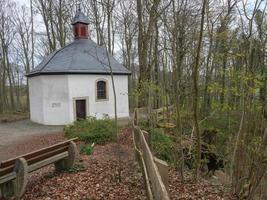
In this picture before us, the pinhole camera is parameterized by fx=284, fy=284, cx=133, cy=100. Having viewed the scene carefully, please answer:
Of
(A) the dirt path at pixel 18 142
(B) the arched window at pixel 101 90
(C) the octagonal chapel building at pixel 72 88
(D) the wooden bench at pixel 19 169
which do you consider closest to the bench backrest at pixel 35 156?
(D) the wooden bench at pixel 19 169

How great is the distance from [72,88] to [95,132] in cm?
885

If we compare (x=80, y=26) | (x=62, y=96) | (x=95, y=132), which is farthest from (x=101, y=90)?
(x=95, y=132)

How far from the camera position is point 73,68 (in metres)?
19.6

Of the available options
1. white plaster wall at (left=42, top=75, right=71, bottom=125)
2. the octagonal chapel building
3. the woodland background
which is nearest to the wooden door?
the octagonal chapel building

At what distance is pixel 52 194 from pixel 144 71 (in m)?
6.27

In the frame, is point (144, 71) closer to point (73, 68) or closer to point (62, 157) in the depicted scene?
point (62, 157)

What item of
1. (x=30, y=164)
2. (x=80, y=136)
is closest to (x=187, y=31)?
(x=30, y=164)

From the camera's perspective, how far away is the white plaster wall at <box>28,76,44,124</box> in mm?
20158

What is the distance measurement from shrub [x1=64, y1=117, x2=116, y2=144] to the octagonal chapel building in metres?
6.89

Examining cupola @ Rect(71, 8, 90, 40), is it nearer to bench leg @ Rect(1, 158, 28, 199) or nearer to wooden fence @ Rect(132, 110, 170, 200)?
wooden fence @ Rect(132, 110, 170, 200)

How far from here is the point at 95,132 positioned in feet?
37.6

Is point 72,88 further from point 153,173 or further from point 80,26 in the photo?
point 153,173

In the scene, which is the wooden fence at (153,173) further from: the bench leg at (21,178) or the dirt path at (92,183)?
the bench leg at (21,178)

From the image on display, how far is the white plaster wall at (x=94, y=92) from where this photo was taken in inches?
776
